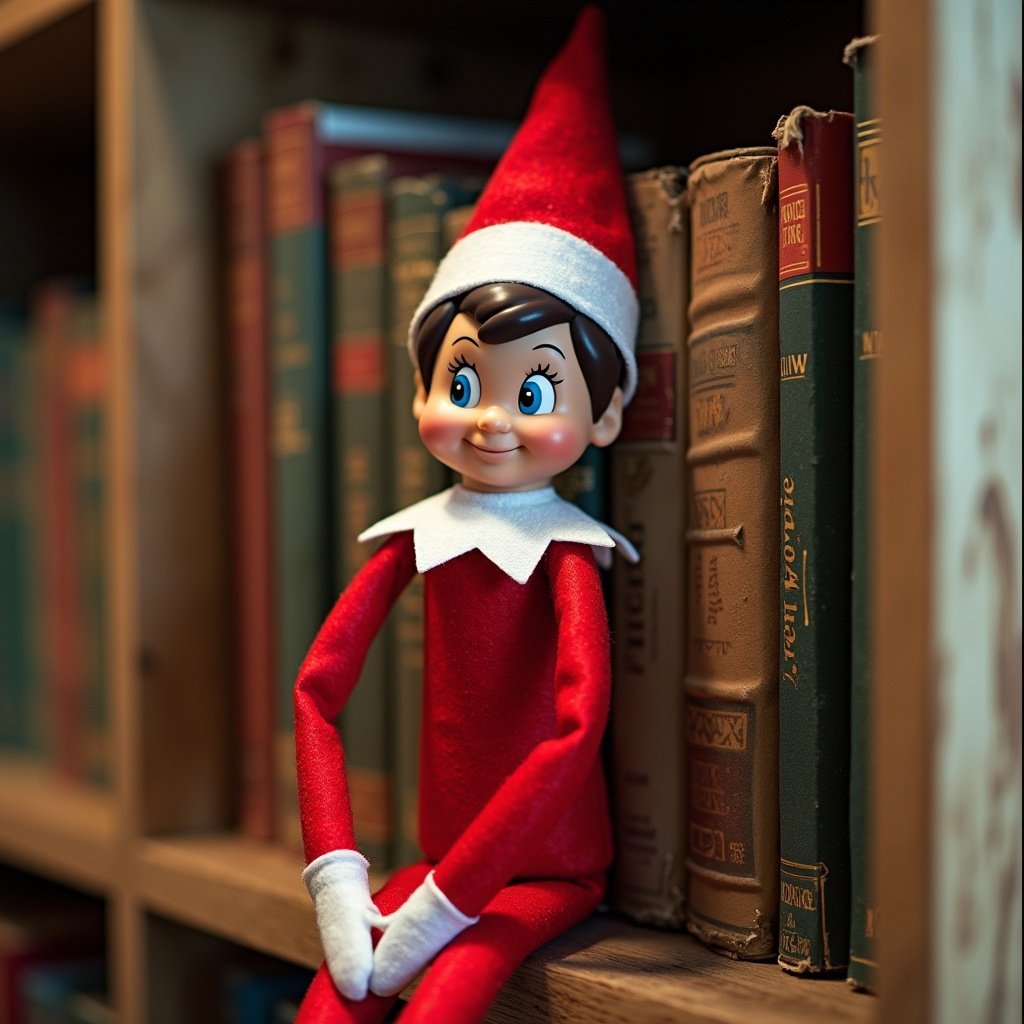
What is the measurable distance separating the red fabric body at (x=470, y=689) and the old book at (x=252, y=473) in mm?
201

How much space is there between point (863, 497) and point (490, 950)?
25 centimetres

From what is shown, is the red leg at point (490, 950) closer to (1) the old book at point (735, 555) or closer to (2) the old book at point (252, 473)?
(1) the old book at point (735, 555)

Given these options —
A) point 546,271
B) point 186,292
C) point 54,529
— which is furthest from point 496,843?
point 54,529

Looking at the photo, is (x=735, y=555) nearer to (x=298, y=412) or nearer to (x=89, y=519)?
(x=298, y=412)

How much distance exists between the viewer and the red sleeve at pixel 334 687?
612 millimetres

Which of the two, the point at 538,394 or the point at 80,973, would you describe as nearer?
the point at 538,394

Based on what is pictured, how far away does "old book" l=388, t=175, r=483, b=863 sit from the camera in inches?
29.6

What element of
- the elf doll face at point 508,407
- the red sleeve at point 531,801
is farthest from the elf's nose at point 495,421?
the red sleeve at point 531,801

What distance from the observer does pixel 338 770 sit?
0.63 m

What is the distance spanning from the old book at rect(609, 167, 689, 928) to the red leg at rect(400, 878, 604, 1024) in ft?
0.18

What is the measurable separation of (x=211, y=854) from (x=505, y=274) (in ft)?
1.39

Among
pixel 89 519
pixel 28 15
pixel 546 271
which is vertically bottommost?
pixel 89 519

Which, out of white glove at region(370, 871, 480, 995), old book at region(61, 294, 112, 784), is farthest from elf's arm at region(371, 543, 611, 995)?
old book at region(61, 294, 112, 784)

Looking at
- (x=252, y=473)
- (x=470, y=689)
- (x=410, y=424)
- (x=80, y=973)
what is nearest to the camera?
(x=470, y=689)
